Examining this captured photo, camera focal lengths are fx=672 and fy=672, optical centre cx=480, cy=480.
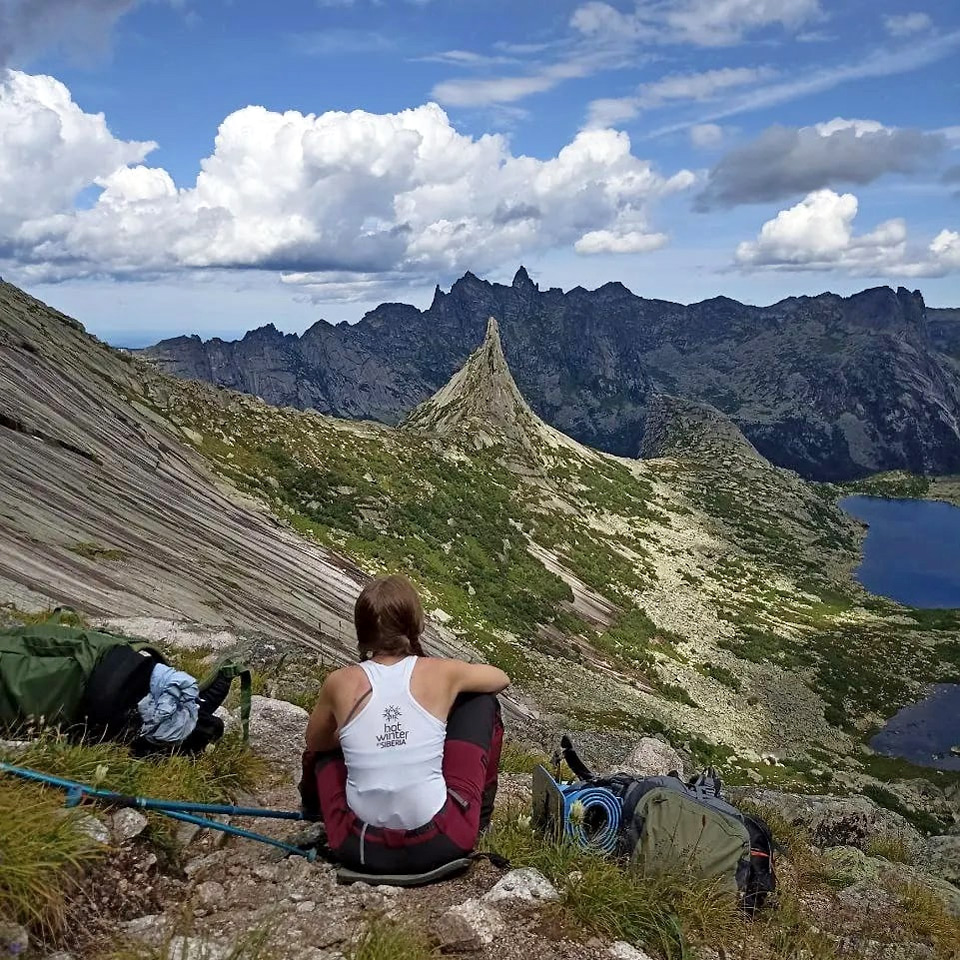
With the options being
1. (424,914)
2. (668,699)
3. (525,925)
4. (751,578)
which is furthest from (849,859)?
(751,578)

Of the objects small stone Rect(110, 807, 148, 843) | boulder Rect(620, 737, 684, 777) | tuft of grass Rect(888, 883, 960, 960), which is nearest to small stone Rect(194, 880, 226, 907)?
small stone Rect(110, 807, 148, 843)

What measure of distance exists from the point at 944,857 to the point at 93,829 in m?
14.2

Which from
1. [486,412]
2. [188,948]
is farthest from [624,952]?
[486,412]

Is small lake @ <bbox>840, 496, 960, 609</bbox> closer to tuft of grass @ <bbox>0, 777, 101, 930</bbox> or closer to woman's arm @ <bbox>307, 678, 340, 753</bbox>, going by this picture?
woman's arm @ <bbox>307, 678, 340, 753</bbox>

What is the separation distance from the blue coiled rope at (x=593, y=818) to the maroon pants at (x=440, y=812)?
94 cm

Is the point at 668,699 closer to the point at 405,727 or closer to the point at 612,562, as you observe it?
the point at 612,562

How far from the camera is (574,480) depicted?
390 feet

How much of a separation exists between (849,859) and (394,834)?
776 cm

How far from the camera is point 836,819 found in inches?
499

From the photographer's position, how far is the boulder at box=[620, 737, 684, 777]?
50.6 feet

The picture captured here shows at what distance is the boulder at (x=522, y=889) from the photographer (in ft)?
18.2

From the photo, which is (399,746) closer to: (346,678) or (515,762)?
(346,678)

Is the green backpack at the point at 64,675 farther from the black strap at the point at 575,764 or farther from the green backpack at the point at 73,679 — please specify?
the black strap at the point at 575,764

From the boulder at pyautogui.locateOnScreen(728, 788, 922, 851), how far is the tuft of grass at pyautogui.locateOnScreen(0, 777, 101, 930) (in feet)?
37.5
